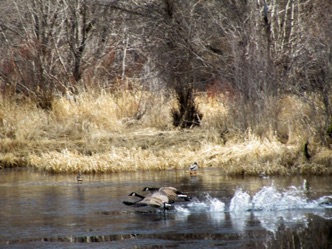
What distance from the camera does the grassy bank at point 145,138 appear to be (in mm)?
19531

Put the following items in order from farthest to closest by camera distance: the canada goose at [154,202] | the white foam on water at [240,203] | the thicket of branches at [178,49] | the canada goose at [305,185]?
the thicket of branches at [178,49] < the canada goose at [305,185] < the canada goose at [154,202] < the white foam on water at [240,203]

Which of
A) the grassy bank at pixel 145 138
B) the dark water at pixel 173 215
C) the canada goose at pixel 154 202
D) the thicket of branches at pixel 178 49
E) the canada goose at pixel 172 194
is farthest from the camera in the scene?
the thicket of branches at pixel 178 49

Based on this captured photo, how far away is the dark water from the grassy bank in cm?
122

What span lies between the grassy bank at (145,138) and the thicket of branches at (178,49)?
506 mm

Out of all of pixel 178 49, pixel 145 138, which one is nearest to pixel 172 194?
pixel 145 138

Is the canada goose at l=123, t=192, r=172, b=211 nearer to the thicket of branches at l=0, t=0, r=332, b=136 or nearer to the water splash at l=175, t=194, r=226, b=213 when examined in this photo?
the water splash at l=175, t=194, r=226, b=213

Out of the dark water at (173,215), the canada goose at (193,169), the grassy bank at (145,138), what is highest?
Result: the grassy bank at (145,138)

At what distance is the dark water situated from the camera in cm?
1208

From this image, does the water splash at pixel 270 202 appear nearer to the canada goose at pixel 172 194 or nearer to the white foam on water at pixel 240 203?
the white foam on water at pixel 240 203

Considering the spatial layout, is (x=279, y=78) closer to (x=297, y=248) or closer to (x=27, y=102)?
(x=27, y=102)

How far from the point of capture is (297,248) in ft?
37.2

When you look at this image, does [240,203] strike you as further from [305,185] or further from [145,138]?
[145,138]

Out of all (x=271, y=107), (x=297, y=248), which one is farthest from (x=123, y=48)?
(x=297, y=248)

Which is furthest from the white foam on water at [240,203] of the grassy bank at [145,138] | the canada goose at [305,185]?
the grassy bank at [145,138]
